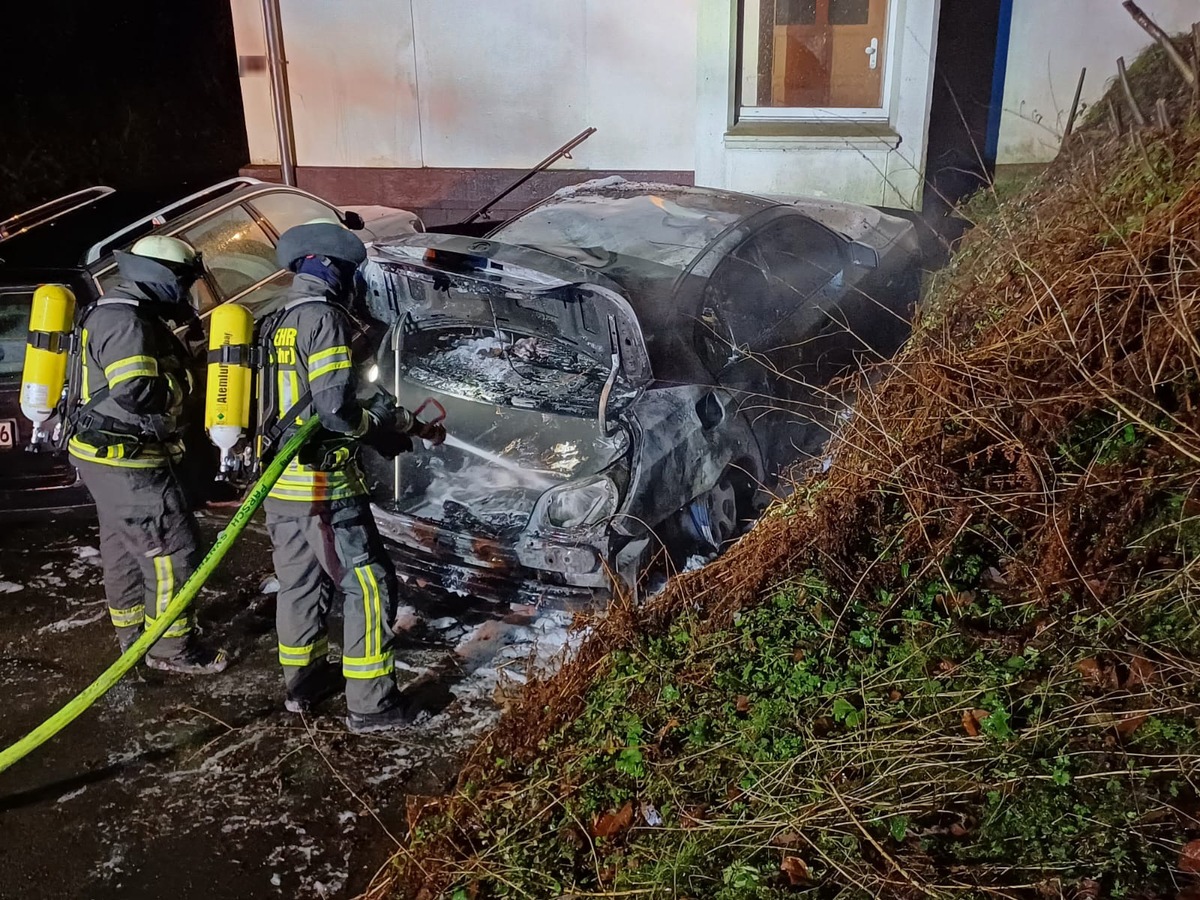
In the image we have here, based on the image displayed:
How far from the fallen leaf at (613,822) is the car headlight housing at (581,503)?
4.15ft

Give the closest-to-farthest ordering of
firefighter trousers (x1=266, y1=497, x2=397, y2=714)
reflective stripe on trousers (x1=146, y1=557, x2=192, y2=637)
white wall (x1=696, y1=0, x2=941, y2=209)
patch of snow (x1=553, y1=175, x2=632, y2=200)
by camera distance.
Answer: firefighter trousers (x1=266, y1=497, x2=397, y2=714)
reflective stripe on trousers (x1=146, y1=557, x2=192, y2=637)
patch of snow (x1=553, y1=175, x2=632, y2=200)
white wall (x1=696, y1=0, x2=941, y2=209)

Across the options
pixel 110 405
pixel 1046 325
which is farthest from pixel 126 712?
pixel 1046 325

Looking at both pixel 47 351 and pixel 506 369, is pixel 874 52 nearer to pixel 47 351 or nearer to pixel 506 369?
pixel 506 369

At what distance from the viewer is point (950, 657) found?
309 centimetres

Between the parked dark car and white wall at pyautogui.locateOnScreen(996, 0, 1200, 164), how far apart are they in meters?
6.09

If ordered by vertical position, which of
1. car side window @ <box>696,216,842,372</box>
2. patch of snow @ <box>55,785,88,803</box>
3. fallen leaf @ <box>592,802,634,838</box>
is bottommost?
patch of snow @ <box>55,785,88,803</box>

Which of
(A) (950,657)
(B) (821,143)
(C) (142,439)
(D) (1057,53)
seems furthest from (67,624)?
(D) (1057,53)

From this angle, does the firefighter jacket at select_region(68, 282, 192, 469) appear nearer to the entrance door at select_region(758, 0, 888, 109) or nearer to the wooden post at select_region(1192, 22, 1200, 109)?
the wooden post at select_region(1192, 22, 1200, 109)

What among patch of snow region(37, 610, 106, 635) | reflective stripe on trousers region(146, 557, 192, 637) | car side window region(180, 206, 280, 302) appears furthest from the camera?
car side window region(180, 206, 280, 302)

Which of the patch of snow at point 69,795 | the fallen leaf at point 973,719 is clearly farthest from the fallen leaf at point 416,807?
the fallen leaf at point 973,719

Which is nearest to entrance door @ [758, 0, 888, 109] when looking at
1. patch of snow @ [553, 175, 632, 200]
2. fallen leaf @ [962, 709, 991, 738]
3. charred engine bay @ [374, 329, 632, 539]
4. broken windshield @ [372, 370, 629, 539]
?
patch of snow @ [553, 175, 632, 200]

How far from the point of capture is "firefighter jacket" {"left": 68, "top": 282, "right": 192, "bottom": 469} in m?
3.62

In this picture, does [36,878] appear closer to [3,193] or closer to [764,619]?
[764,619]

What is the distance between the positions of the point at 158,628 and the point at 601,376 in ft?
7.50
